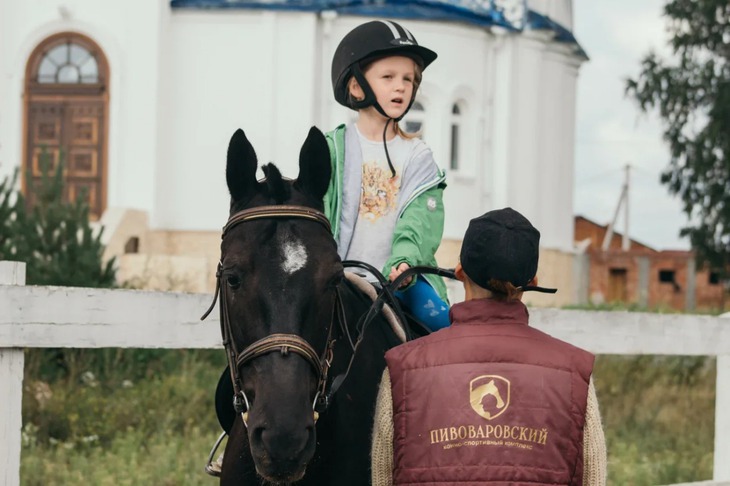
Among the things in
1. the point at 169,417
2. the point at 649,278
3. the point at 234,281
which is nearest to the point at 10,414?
the point at 234,281

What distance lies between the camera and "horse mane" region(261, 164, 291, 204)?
14.6 feet

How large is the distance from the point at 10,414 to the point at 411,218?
5.29 feet

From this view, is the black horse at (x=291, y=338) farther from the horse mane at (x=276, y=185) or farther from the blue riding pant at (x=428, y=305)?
the blue riding pant at (x=428, y=305)

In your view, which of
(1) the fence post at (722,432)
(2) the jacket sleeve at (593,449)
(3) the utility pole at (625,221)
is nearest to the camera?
(2) the jacket sleeve at (593,449)

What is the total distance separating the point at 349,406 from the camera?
4.61m

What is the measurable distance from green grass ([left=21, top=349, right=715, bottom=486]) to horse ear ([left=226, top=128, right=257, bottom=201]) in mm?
4509

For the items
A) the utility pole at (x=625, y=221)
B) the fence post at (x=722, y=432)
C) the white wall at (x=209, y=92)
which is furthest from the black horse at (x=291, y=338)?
the utility pole at (x=625, y=221)

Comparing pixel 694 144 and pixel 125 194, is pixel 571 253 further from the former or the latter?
pixel 125 194

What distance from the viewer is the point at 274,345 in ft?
13.5

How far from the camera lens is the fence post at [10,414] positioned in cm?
534

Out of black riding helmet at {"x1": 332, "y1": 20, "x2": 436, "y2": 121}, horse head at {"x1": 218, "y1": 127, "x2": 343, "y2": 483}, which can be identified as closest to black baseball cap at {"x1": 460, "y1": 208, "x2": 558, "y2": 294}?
horse head at {"x1": 218, "y1": 127, "x2": 343, "y2": 483}

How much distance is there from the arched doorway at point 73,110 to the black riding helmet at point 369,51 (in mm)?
23210

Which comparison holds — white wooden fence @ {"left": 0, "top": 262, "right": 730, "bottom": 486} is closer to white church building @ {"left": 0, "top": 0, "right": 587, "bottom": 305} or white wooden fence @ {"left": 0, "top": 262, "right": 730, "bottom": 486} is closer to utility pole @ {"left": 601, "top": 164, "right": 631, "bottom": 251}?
white church building @ {"left": 0, "top": 0, "right": 587, "bottom": 305}

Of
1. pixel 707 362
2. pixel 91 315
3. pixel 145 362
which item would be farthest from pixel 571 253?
pixel 91 315
